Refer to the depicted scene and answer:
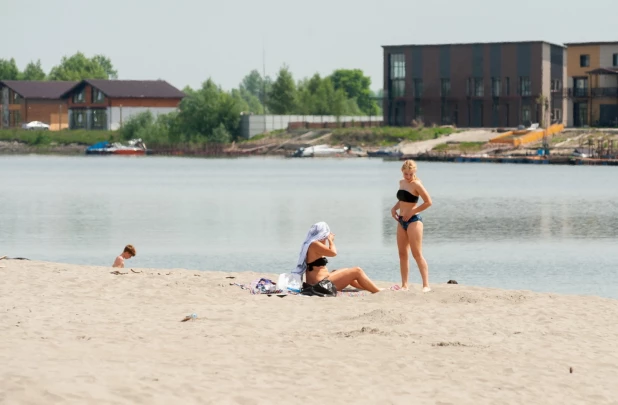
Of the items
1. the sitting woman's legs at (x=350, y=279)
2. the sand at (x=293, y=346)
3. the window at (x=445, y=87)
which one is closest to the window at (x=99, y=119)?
the window at (x=445, y=87)

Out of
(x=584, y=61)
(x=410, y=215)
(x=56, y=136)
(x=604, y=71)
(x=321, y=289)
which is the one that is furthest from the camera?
(x=56, y=136)

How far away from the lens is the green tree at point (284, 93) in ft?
595

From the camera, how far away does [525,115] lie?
142 meters

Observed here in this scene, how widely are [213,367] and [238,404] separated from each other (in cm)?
173

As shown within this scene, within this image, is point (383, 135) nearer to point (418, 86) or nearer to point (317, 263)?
point (418, 86)

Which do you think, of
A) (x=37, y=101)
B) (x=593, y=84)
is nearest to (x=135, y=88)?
(x=37, y=101)

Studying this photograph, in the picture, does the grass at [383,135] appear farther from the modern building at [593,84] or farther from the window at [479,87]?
the modern building at [593,84]

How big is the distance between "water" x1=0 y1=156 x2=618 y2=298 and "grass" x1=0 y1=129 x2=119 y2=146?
81031mm

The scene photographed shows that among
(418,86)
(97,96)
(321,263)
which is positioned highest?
(97,96)

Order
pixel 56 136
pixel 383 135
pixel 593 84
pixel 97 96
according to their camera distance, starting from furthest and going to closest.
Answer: pixel 56 136, pixel 97 96, pixel 383 135, pixel 593 84

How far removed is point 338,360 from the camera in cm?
1396

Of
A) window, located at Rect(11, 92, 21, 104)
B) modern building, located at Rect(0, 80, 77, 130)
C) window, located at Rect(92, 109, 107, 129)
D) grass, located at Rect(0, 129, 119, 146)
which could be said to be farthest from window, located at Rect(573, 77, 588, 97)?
window, located at Rect(11, 92, 21, 104)

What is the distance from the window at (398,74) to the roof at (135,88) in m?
44.0

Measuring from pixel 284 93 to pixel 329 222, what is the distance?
132262mm
